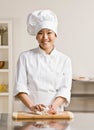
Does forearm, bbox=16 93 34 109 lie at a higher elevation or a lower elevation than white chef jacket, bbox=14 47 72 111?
lower

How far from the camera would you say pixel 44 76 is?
1619 millimetres

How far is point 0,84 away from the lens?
3.32 meters

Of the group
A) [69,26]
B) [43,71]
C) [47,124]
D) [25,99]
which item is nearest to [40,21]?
[43,71]

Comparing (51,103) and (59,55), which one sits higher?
(59,55)

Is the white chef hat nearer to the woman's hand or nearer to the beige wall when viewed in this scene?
the woman's hand

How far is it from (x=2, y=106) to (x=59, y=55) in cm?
184

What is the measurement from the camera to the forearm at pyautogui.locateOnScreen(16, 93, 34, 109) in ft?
4.96

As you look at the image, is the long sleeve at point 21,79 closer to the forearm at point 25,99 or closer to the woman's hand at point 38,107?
the forearm at point 25,99

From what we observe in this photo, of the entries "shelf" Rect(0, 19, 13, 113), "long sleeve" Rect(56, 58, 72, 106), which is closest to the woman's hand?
"long sleeve" Rect(56, 58, 72, 106)

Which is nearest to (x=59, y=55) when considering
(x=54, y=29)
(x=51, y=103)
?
(x=54, y=29)

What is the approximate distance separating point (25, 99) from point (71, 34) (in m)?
1.96

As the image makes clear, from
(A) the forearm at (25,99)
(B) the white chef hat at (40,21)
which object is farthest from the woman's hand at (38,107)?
→ (B) the white chef hat at (40,21)

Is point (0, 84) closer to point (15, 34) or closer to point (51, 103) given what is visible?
point (15, 34)

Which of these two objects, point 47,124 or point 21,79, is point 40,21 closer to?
point 21,79
